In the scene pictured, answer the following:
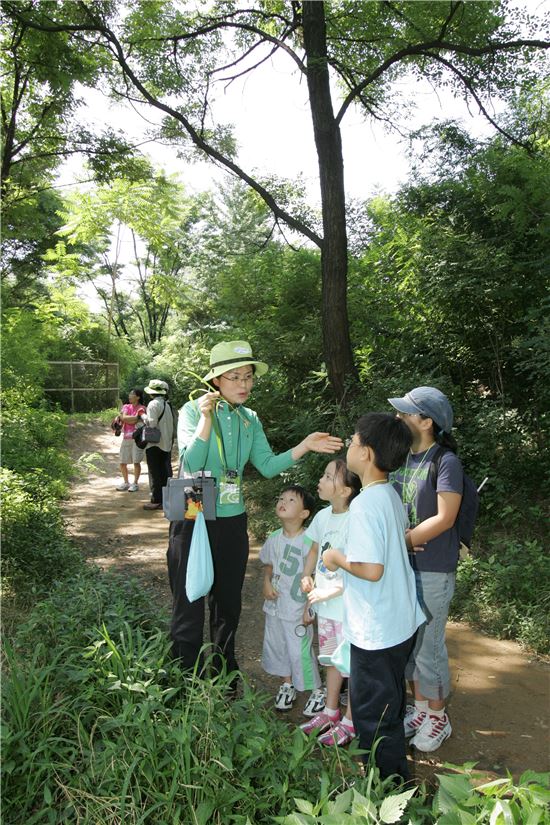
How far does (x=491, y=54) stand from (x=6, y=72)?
794 cm

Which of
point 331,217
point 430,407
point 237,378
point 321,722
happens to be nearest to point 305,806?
point 321,722

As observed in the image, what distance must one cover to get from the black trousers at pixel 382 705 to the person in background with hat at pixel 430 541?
0.59m

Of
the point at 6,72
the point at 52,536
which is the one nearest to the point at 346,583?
the point at 52,536

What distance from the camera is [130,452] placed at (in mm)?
9500

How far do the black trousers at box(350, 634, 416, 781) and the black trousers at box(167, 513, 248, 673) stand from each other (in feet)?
2.74

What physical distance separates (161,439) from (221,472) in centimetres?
491

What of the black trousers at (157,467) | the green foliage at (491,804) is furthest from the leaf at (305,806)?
the black trousers at (157,467)

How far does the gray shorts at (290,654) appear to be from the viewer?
347 cm

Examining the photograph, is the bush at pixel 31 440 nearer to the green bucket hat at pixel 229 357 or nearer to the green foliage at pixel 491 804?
the green bucket hat at pixel 229 357

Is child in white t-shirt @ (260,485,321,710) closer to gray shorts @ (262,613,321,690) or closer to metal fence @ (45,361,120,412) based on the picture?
gray shorts @ (262,613,321,690)

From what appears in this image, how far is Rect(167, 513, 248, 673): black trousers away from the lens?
3092 millimetres

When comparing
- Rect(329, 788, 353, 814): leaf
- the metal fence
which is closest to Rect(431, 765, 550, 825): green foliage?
Rect(329, 788, 353, 814): leaf

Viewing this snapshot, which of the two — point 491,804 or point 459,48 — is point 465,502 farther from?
point 459,48

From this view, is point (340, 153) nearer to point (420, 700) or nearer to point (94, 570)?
point (94, 570)
